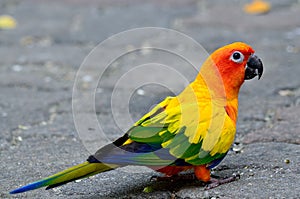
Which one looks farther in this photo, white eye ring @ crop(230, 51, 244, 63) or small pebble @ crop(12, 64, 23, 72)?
small pebble @ crop(12, 64, 23, 72)

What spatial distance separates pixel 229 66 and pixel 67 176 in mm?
918

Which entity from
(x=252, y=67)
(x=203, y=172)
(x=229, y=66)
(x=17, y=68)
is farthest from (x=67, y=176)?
(x=17, y=68)

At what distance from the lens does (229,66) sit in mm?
2680

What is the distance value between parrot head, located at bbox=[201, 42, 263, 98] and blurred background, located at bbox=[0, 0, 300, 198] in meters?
0.45

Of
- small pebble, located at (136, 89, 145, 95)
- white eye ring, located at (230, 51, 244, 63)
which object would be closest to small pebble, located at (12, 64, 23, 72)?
small pebble, located at (136, 89, 145, 95)

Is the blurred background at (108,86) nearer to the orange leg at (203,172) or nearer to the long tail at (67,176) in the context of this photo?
the orange leg at (203,172)

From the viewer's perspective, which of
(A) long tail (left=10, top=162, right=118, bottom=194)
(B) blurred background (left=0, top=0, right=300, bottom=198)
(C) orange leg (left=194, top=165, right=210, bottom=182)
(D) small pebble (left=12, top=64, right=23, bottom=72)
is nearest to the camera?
(A) long tail (left=10, top=162, right=118, bottom=194)

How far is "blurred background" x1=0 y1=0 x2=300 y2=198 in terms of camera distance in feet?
9.30

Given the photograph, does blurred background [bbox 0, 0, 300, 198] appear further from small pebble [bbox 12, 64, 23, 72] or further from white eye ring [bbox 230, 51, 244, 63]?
white eye ring [bbox 230, 51, 244, 63]

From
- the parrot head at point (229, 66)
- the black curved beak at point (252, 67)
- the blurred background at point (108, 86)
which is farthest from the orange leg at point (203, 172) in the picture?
the black curved beak at point (252, 67)

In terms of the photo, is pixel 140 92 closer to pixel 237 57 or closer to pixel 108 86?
pixel 108 86

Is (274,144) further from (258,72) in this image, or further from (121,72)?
(121,72)

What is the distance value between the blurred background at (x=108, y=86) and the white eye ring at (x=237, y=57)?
1.80 feet

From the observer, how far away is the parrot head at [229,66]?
8.77 feet
